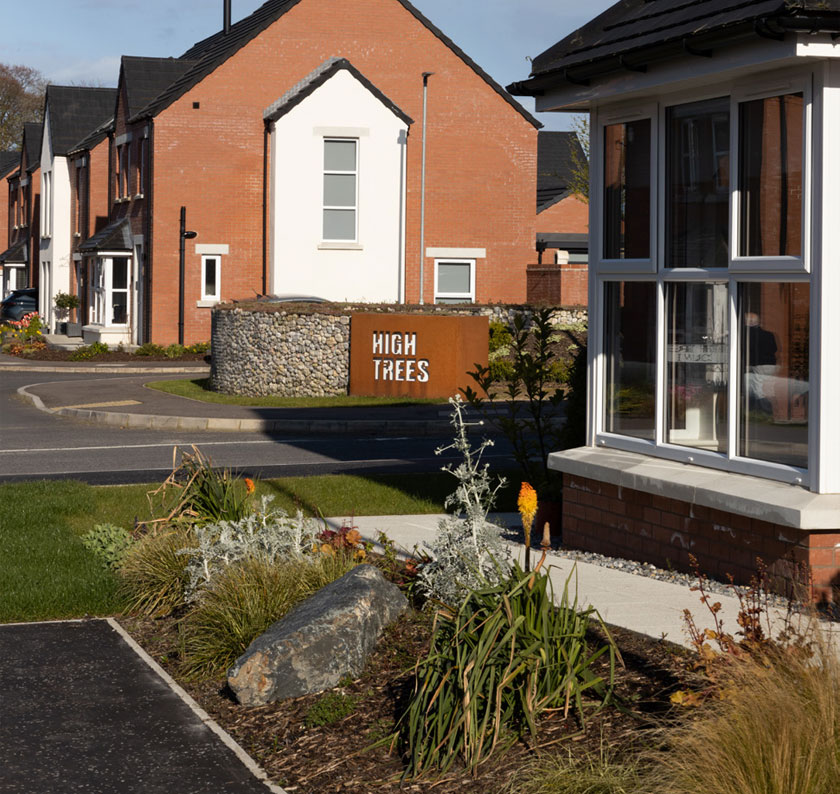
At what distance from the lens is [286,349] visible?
26047mm

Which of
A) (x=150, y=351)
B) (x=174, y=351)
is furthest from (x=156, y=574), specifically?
(x=150, y=351)

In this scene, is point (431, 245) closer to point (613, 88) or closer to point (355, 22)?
point (355, 22)

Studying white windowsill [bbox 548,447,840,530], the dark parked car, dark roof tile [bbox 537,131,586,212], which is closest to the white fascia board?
white windowsill [bbox 548,447,840,530]

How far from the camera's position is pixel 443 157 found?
3978cm

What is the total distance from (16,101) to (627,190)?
3461 inches

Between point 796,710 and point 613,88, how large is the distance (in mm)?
5338

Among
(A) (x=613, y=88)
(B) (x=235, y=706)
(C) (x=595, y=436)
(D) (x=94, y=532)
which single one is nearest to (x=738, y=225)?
(A) (x=613, y=88)

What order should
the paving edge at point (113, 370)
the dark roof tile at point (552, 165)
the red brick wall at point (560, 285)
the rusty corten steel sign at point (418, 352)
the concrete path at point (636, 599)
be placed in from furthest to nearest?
the dark roof tile at point (552, 165), the red brick wall at point (560, 285), the paving edge at point (113, 370), the rusty corten steel sign at point (418, 352), the concrete path at point (636, 599)

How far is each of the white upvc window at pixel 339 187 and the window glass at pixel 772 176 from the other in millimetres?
30359

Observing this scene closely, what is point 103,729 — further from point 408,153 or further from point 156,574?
point 408,153

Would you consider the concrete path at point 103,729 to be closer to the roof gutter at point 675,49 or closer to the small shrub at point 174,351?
the roof gutter at point 675,49

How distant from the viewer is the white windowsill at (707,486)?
707 cm

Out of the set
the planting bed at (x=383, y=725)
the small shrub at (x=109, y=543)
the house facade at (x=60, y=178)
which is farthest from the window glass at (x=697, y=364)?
the house facade at (x=60, y=178)

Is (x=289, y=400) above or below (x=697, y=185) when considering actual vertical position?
below
